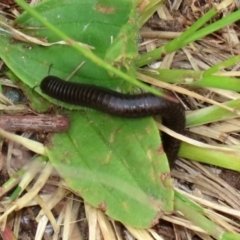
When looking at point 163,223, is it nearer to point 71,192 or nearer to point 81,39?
point 71,192

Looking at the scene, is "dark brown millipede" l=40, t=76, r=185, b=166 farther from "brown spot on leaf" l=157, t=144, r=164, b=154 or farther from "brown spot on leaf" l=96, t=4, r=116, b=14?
"brown spot on leaf" l=96, t=4, r=116, b=14

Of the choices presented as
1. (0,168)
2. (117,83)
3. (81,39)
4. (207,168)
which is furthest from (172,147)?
(0,168)

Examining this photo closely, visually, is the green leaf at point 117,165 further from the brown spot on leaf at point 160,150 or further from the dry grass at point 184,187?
the dry grass at point 184,187

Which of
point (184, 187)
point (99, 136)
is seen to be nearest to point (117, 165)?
point (99, 136)

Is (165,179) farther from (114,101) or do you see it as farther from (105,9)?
(105,9)

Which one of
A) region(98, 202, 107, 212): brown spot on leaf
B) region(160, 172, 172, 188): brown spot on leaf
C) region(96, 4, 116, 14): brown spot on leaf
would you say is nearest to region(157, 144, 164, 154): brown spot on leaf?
region(160, 172, 172, 188): brown spot on leaf

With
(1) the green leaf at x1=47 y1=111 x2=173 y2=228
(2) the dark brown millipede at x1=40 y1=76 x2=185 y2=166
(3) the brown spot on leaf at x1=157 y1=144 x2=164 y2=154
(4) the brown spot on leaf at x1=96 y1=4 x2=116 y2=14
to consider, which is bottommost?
(1) the green leaf at x1=47 y1=111 x2=173 y2=228
